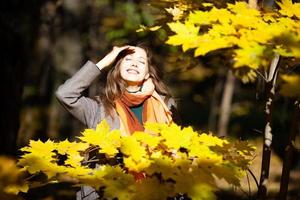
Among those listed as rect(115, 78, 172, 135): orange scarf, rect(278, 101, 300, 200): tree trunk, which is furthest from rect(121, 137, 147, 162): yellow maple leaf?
rect(278, 101, 300, 200): tree trunk

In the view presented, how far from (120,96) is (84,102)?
22cm

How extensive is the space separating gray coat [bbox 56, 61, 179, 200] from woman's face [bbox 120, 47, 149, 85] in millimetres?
157

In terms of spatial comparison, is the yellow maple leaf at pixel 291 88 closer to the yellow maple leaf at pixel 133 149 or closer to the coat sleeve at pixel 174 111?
the yellow maple leaf at pixel 133 149

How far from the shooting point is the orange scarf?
250 cm

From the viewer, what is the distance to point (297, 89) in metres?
1.48

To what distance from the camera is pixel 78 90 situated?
2432mm

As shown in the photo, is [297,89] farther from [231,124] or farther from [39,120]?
[231,124]

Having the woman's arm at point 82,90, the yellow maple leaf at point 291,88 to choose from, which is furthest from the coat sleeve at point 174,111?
the yellow maple leaf at point 291,88

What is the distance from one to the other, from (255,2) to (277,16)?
0.35 metres

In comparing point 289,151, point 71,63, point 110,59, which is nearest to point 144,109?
point 110,59

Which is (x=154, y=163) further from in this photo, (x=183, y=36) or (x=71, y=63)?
(x=71, y=63)

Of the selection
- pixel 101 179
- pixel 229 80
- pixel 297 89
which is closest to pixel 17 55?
pixel 101 179

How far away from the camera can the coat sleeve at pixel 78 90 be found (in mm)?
2416

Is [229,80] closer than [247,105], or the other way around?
[229,80]
